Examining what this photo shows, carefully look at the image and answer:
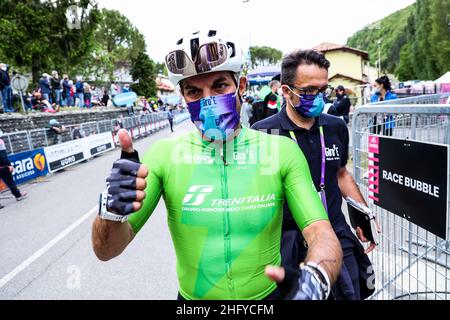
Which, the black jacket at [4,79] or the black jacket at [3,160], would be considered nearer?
the black jacket at [3,160]

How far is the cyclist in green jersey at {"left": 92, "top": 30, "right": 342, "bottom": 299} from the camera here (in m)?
1.63

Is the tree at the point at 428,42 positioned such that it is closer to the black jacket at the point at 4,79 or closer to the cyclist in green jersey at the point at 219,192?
the black jacket at the point at 4,79

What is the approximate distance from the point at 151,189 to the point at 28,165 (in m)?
11.3

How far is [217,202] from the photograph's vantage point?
65.1 inches

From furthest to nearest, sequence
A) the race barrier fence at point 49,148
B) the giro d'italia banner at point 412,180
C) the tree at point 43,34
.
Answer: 1. the tree at point 43,34
2. the race barrier fence at point 49,148
3. the giro d'italia banner at point 412,180

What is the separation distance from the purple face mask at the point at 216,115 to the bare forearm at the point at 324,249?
63 cm

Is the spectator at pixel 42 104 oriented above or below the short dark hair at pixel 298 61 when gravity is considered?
above

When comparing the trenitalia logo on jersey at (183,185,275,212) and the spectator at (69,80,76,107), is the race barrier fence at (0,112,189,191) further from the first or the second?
the trenitalia logo on jersey at (183,185,275,212)

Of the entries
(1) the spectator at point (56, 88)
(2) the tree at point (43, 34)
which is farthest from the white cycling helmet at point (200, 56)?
(2) the tree at point (43, 34)

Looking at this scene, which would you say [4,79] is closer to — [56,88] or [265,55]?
[56,88]

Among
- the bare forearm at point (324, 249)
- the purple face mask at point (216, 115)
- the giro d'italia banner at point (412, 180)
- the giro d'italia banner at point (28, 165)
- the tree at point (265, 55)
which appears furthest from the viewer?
the tree at point (265, 55)

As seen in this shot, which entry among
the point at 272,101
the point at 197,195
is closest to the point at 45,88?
the point at 272,101

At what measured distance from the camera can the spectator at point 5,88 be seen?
48.4 feet

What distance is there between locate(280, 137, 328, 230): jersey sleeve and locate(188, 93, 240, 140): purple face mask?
0.29 metres
